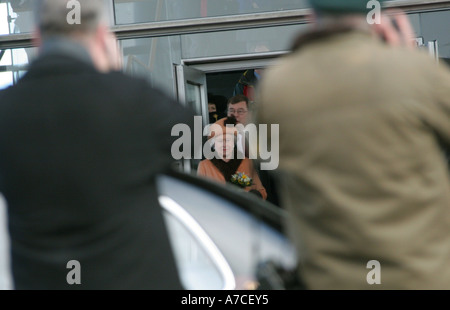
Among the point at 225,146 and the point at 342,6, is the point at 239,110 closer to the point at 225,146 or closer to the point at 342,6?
the point at 225,146

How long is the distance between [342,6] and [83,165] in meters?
0.73

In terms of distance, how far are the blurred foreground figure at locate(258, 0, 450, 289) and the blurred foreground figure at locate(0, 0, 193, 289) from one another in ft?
1.12

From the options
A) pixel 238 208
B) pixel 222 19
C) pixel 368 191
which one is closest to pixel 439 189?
pixel 368 191

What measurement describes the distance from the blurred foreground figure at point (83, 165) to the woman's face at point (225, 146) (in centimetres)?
378

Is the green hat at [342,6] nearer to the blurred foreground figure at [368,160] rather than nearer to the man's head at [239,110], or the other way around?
the blurred foreground figure at [368,160]

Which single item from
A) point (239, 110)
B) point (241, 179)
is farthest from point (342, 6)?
point (239, 110)

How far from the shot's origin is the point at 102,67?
2.02 m

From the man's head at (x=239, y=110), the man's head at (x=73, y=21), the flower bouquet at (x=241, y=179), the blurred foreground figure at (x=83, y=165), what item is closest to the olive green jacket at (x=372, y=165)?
the blurred foreground figure at (x=83, y=165)

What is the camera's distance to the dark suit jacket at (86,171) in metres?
1.84

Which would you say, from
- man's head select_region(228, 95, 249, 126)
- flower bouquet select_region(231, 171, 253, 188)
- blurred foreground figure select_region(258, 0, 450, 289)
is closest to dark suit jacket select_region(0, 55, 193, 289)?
blurred foreground figure select_region(258, 0, 450, 289)

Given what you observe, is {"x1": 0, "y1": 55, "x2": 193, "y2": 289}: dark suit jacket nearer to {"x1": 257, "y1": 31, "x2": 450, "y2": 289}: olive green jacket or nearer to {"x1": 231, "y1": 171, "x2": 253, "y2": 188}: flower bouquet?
{"x1": 257, "y1": 31, "x2": 450, "y2": 289}: olive green jacket

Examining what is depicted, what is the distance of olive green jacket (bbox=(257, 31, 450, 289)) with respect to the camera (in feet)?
5.73
